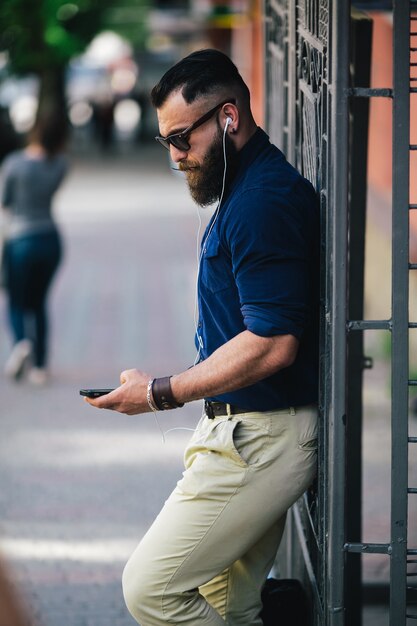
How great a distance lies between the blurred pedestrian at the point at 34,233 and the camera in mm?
9383

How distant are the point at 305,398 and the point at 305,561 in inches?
35.4

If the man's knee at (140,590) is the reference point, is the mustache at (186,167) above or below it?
above

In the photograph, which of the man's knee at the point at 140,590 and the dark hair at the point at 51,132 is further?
the dark hair at the point at 51,132

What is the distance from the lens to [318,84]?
341cm

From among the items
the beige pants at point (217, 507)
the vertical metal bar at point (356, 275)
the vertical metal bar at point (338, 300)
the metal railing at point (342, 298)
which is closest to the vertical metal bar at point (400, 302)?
the metal railing at point (342, 298)

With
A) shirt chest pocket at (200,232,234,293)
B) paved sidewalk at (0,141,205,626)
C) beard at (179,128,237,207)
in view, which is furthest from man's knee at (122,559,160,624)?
paved sidewalk at (0,141,205,626)

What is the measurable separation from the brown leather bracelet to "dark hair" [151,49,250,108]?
780mm

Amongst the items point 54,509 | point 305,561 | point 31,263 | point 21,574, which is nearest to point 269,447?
point 305,561

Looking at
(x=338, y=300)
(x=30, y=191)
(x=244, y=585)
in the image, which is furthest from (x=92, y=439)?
(x=338, y=300)

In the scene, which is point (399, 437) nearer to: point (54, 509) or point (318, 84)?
point (318, 84)

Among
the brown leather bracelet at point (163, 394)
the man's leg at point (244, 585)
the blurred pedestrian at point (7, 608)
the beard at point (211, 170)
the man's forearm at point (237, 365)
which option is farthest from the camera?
the man's leg at point (244, 585)

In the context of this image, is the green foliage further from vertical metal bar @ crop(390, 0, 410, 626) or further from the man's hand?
vertical metal bar @ crop(390, 0, 410, 626)

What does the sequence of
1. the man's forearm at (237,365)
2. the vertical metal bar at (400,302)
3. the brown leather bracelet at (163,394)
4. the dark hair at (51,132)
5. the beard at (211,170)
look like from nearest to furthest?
1. the vertical metal bar at (400,302)
2. the man's forearm at (237,365)
3. the brown leather bracelet at (163,394)
4. the beard at (211,170)
5. the dark hair at (51,132)

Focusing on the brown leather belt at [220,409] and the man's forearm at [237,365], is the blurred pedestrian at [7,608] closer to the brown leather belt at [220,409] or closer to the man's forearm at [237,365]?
the man's forearm at [237,365]
